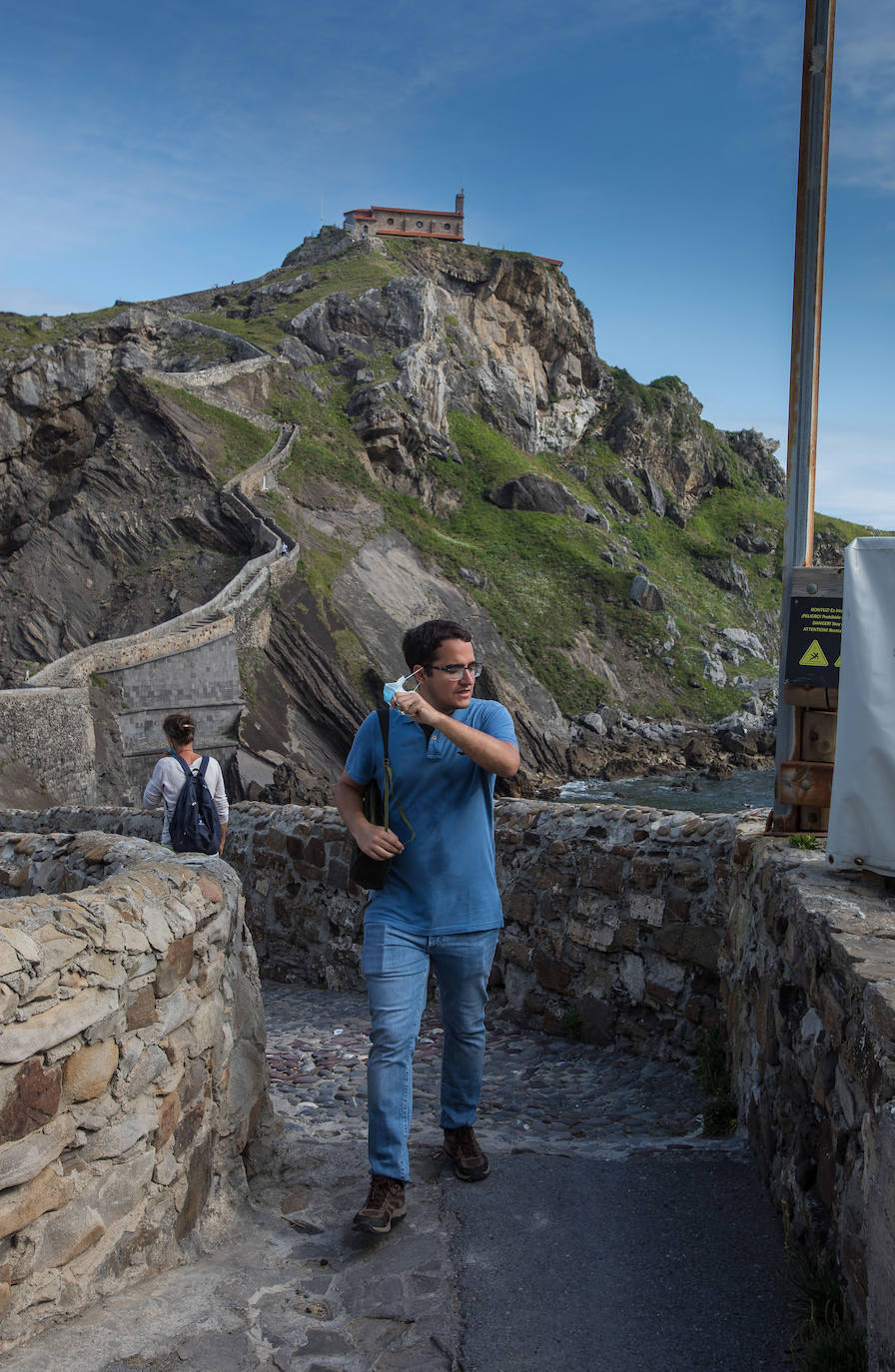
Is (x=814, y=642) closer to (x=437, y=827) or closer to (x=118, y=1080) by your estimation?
(x=437, y=827)

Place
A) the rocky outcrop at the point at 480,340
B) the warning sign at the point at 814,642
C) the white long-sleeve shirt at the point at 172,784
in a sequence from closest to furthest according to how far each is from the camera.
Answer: the warning sign at the point at 814,642 → the white long-sleeve shirt at the point at 172,784 → the rocky outcrop at the point at 480,340

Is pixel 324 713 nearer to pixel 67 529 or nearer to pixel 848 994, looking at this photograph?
pixel 67 529

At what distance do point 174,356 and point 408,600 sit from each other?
23.0 metres

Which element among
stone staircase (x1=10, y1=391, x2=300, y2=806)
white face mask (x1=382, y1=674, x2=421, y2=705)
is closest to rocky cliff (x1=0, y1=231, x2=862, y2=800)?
stone staircase (x1=10, y1=391, x2=300, y2=806)

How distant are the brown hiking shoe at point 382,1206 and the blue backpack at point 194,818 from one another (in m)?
3.47

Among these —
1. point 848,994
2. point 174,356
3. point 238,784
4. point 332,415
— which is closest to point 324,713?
point 238,784

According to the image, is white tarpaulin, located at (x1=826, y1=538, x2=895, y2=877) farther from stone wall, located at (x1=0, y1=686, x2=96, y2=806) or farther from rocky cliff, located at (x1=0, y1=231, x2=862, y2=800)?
rocky cliff, located at (x1=0, y1=231, x2=862, y2=800)

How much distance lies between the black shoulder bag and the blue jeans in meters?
0.17

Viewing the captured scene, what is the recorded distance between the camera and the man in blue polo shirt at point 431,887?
346cm

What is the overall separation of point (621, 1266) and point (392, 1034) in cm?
101

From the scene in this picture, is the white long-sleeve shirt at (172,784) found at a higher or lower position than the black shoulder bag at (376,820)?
lower

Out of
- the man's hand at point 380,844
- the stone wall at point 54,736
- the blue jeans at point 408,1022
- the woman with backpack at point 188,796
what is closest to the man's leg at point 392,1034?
the blue jeans at point 408,1022

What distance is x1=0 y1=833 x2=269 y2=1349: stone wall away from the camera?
8.34ft

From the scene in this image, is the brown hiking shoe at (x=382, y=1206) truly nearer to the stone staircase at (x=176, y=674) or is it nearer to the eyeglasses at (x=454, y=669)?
the eyeglasses at (x=454, y=669)
